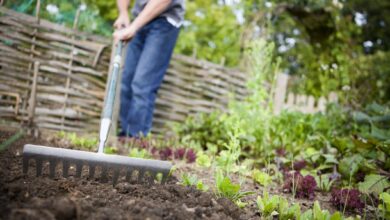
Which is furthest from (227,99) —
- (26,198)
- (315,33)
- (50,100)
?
(26,198)

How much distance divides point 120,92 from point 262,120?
1.37 m

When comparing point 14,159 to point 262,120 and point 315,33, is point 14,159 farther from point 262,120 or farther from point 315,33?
point 315,33

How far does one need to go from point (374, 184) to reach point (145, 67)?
80.6 inches

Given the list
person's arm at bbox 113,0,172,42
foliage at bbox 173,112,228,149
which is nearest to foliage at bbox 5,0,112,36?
person's arm at bbox 113,0,172,42

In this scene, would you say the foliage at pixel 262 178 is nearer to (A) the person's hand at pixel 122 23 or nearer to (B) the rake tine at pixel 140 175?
(B) the rake tine at pixel 140 175

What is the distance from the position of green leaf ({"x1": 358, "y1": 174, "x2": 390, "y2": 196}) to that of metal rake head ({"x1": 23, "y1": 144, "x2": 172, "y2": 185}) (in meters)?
1.05

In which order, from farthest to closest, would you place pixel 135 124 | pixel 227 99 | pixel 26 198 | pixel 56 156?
pixel 227 99 < pixel 135 124 < pixel 56 156 < pixel 26 198

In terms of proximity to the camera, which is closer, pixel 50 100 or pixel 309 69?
pixel 50 100

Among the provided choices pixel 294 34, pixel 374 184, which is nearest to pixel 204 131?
pixel 374 184

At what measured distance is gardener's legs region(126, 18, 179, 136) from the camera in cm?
319

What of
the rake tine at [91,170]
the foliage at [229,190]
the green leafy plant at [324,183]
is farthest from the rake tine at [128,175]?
the green leafy plant at [324,183]

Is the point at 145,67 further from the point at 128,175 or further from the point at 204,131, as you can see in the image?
the point at 128,175

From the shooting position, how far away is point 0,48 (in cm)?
298

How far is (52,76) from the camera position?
10.9 ft
